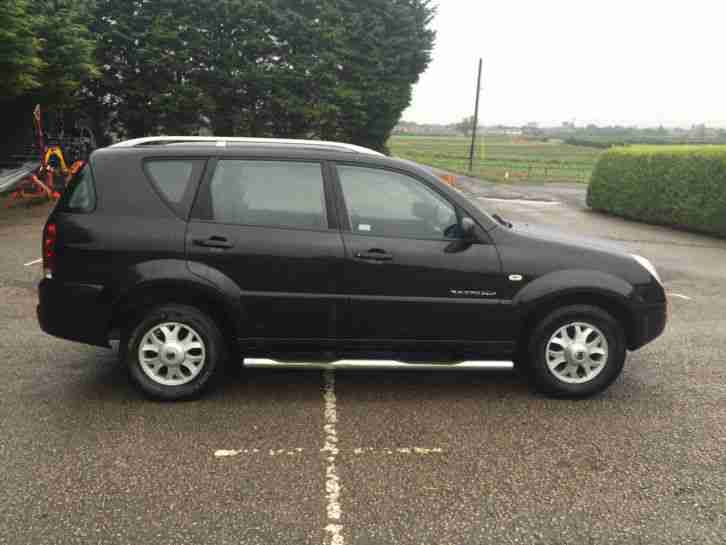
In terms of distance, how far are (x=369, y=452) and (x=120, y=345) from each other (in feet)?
5.91

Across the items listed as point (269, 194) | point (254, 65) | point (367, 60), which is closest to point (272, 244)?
point (269, 194)

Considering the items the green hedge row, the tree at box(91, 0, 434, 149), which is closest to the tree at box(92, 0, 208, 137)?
the tree at box(91, 0, 434, 149)

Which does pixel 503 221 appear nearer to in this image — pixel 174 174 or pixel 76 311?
pixel 174 174

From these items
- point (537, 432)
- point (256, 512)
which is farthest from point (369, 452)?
point (537, 432)

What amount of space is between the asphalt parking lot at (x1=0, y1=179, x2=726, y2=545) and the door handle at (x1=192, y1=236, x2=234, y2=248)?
3.09ft

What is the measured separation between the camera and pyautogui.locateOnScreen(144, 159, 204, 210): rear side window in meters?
4.11

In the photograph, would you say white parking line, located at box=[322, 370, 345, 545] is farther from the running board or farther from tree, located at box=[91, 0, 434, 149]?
tree, located at box=[91, 0, 434, 149]

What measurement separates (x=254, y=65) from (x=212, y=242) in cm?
2174

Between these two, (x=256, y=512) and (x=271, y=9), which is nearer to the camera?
(x=256, y=512)

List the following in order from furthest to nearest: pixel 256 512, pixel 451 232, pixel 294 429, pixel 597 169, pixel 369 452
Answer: pixel 597 169
pixel 451 232
pixel 294 429
pixel 369 452
pixel 256 512

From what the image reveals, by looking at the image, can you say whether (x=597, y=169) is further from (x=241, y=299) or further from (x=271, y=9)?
(x=241, y=299)

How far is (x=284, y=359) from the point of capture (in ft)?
13.7

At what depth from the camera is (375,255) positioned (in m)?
4.07

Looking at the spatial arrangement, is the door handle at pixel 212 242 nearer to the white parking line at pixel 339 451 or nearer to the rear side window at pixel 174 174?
the rear side window at pixel 174 174
